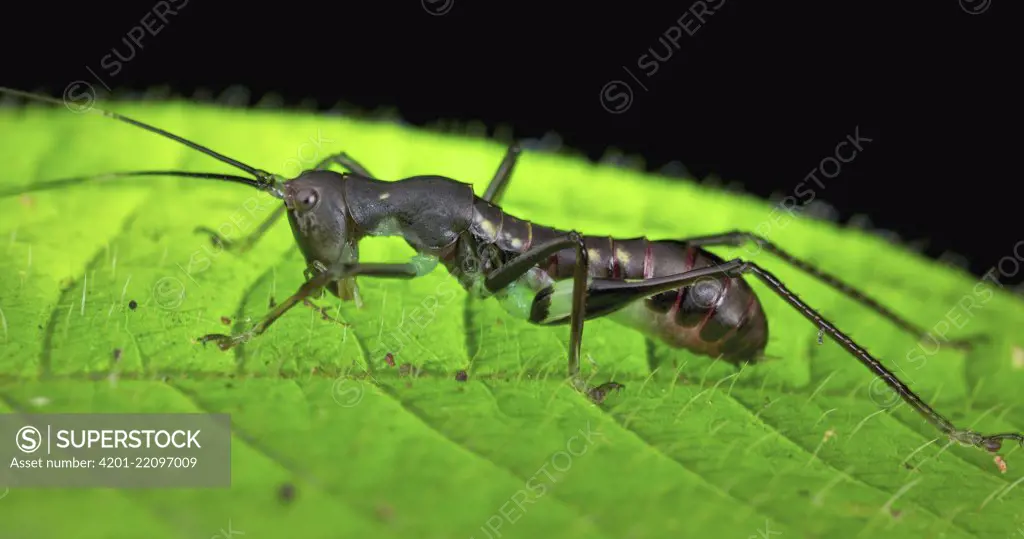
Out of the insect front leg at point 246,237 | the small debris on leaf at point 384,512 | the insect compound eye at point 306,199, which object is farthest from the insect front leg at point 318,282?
the small debris on leaf at point 384,512

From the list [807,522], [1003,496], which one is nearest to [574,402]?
[807,522]

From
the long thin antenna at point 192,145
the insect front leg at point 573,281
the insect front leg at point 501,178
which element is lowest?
the long thin antenna at point 192,145

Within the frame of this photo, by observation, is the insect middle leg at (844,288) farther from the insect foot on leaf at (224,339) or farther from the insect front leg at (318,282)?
the insect foot on leaf at (224,339)

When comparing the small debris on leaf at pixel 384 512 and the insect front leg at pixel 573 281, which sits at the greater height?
the insect front leg at pixel 573 281

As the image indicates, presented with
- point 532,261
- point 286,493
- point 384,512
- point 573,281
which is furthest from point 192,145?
point 384,512

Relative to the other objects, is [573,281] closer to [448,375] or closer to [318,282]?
[448,375]

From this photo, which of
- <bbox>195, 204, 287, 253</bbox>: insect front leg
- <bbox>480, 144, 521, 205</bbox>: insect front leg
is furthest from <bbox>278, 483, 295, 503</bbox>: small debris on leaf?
<bbox>480, 144, 521, 205</bbox>: insect front leg

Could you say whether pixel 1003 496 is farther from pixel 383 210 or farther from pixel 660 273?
pixel 383 210
